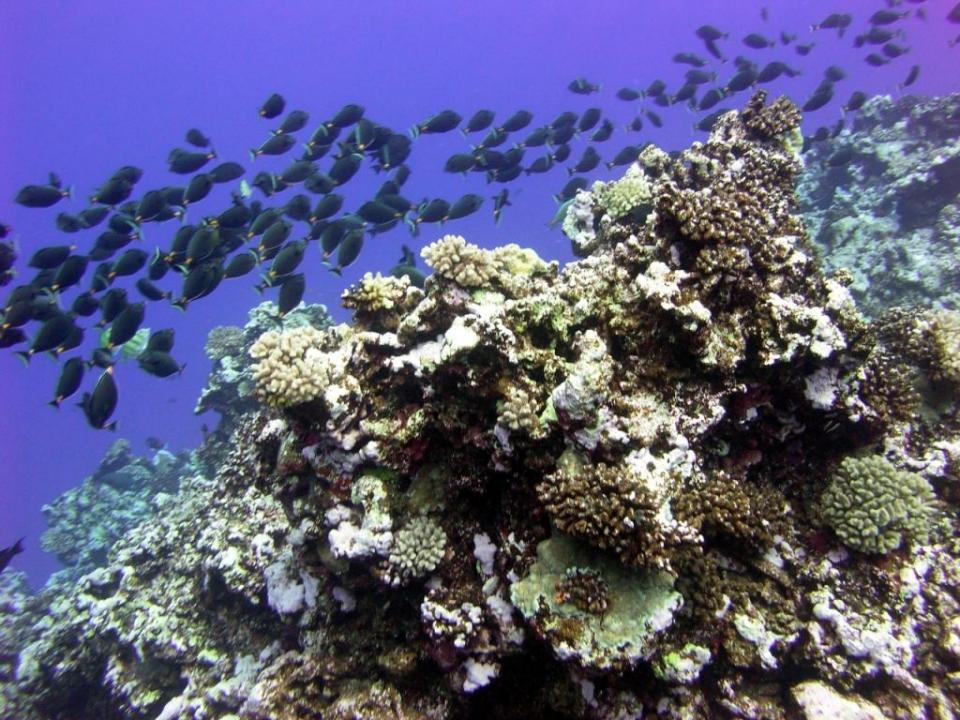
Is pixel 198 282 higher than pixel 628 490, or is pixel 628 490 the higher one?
pixel 198 282

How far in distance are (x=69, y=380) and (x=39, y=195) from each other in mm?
4843

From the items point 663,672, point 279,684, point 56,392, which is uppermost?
point 56,392

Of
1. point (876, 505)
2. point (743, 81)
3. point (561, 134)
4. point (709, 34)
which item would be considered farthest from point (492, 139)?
point (876, 505)

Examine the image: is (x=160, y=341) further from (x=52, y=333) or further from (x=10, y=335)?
(x=10, y=335)

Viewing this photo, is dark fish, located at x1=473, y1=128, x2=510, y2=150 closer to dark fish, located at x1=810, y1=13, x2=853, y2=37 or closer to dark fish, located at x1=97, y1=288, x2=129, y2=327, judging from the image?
dark fish, located at x1=97, y1=288, x2=129, y2=327

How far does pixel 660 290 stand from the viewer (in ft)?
13.4

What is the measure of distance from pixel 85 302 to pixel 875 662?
1141 cm

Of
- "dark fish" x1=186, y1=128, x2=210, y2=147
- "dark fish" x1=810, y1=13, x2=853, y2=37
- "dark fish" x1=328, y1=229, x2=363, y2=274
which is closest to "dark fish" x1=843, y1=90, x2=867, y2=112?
"dark fish" x1=810, y1=13, x2=853, y2=37

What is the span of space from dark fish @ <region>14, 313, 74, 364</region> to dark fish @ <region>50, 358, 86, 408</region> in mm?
614

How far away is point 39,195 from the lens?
1048 cm

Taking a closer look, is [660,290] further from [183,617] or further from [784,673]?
[183,617]

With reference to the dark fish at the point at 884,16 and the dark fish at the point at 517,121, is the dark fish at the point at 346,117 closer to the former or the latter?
the dark fish at the point at 517,121

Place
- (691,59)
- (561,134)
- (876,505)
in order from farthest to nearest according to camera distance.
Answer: (691,59) < (561,134) < (876,505)

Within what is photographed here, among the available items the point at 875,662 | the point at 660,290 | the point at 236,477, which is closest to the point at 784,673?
the point at 875,662
